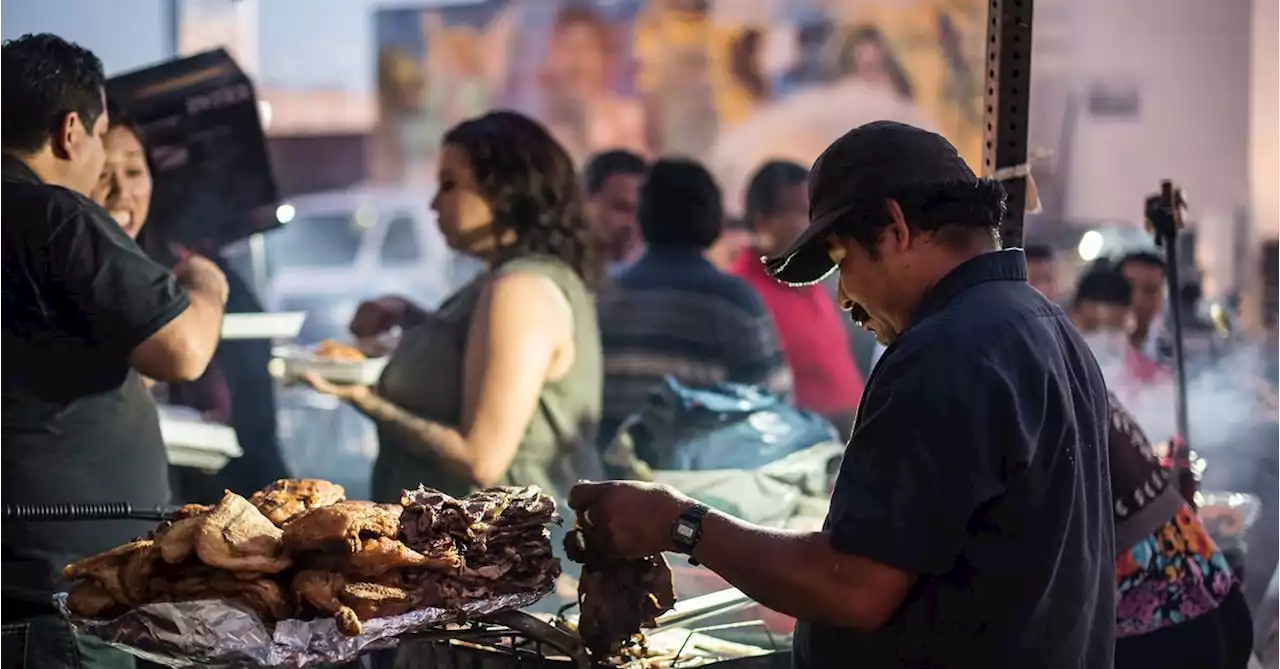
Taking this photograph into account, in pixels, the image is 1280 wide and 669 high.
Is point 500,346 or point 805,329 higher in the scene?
point 500,346

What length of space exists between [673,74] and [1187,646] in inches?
144

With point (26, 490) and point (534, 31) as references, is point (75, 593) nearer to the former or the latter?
point (26, 490)

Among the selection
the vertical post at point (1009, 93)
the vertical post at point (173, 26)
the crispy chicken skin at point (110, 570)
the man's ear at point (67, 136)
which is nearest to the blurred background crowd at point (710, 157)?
the vertical post at point (173, 26)

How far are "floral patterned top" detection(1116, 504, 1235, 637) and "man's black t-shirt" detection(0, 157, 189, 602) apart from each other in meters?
2.08

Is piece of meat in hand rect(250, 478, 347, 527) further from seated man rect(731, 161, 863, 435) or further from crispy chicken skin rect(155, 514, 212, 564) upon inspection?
seated man rect(731, 161, 863, 435)

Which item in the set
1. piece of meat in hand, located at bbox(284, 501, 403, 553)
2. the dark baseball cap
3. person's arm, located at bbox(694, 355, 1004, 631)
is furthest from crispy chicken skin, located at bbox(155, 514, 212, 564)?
the dark baseball cap

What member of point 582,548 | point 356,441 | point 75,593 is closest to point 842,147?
point 582,548

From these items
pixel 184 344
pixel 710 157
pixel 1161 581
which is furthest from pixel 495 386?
pixel 710 157

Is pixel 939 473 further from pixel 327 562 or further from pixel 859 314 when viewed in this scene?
pixel 327 562

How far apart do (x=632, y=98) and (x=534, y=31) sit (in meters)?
0.53

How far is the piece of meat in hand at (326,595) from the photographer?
181 centimetres

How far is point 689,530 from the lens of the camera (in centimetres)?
185

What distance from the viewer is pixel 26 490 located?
2.61m

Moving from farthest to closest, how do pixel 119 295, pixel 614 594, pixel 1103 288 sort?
pixel 1103 288
pixel 119 295
pixel 614 594
